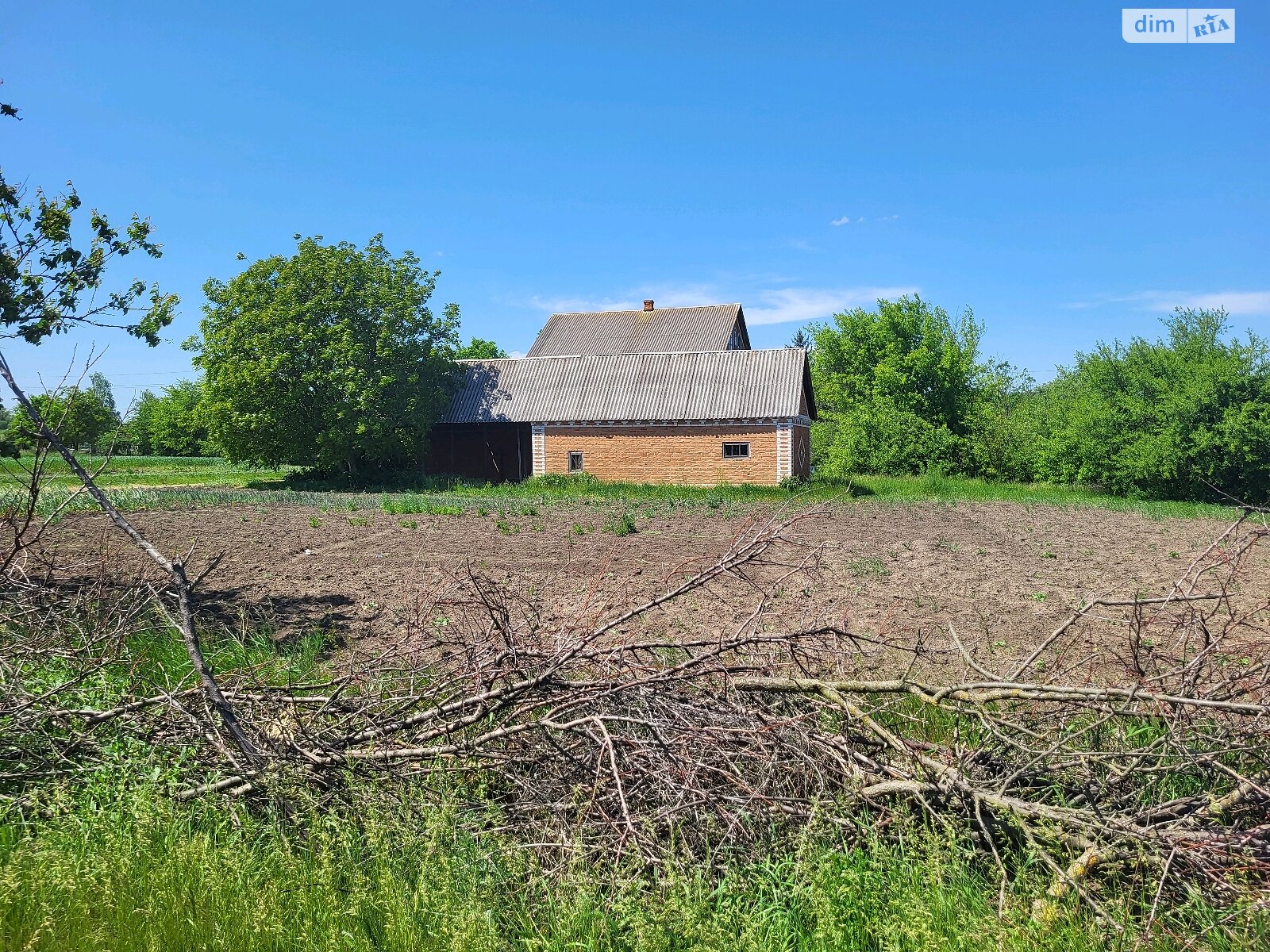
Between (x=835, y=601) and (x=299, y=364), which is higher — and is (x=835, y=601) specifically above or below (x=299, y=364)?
below

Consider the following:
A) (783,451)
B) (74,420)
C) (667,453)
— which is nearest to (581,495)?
(667,453)

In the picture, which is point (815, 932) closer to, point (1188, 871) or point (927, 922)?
point (927, 922)

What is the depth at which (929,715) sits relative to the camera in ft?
17.0

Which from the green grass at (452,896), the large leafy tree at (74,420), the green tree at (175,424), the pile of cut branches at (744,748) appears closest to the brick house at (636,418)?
the large leafy tree at (74,420)

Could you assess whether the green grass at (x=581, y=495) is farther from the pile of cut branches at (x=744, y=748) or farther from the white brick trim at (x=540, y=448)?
the pile of cut branches at (x=744, y=748)

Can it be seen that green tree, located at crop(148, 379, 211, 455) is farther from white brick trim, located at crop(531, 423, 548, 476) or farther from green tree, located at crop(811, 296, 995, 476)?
green tree, located at crop(811, 296, 995, 476)

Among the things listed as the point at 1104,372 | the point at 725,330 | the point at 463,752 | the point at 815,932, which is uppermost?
the point at 725,330

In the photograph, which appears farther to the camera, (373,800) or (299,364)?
(299,364)

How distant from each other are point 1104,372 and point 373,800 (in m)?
32.6

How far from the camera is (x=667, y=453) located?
1113 inches

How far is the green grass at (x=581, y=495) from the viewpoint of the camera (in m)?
20.7

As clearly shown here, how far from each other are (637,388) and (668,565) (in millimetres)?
18083

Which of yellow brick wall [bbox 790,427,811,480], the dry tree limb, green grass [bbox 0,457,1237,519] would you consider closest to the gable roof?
yellow brick wall [bbox 790,427,811,480]

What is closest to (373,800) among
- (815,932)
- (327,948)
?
(327,948)
